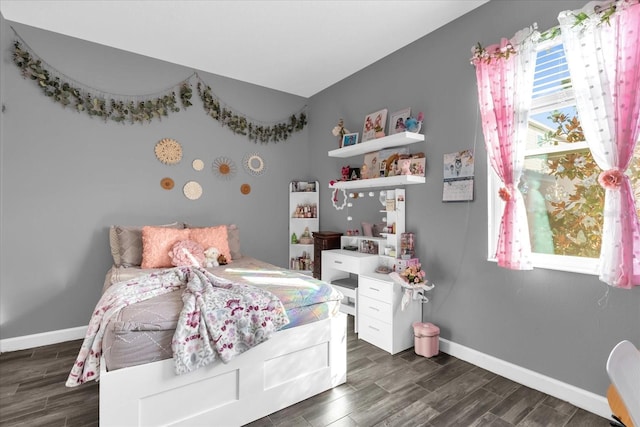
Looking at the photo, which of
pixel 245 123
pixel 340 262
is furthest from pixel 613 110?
pixel 245 123

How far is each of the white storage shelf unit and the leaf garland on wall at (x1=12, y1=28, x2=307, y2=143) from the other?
0.74 m

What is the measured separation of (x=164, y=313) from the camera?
1683mm

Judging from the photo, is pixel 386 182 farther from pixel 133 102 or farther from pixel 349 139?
pixel 133 102

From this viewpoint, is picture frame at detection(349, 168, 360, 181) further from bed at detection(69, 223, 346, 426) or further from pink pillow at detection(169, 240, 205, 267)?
pink pillow at detection(169, 240, 205, 267)

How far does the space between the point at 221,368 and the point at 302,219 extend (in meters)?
2.72

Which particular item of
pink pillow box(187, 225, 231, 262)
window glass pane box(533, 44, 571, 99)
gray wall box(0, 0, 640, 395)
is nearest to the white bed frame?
gray wall box(0, 0, 640, 395)

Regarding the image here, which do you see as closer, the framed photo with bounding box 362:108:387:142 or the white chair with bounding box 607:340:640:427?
the white chair with bounding box 607:340:640:427

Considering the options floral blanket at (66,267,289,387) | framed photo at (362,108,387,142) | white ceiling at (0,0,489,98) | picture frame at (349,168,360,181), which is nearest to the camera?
floral blanket at (66,267,289,387)

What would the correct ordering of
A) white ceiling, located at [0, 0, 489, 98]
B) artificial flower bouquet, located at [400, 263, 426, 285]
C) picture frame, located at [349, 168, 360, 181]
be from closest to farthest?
white ceiling, located at [0, 0, 489, 98] < artificial flower bouquet, located at [400, 263, 426, 285] < picture frame, located at [349, 168, 360, 181]

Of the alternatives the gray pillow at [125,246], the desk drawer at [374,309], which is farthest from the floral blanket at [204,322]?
the desk drawer at [374,309]

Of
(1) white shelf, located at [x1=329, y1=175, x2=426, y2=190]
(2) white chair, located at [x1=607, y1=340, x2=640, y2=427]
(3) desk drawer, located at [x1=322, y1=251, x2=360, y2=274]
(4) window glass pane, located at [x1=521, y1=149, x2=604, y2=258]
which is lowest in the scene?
(3) desk drawer, located at [x1=322, y1=251, x2=360, y2=274]

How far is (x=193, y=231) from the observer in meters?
3.18

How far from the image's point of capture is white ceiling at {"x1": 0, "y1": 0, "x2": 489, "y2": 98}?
2568 millimetres

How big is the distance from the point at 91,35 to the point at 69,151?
3.66ft
